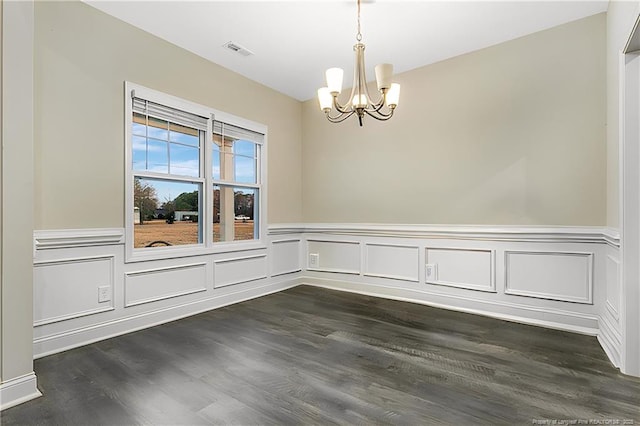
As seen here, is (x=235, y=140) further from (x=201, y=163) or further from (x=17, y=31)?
(x=17, y=31)

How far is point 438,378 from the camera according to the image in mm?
1982

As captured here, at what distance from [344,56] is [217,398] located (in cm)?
327

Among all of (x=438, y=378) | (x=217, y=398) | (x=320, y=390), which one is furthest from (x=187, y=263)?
(x=438, y=378)

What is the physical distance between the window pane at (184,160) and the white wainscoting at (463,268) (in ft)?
8.90

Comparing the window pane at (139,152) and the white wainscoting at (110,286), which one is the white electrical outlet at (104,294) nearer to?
the white wainscoting at (110,286)

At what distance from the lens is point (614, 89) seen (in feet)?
7.98

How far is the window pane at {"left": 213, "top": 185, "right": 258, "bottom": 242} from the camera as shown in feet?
12.3

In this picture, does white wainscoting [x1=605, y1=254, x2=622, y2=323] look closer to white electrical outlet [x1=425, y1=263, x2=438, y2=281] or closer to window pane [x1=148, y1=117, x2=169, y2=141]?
white electrical outlet [x1=425, y1=263, x2=438, y2=281]

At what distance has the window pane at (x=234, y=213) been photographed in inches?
147

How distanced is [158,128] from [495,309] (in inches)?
148

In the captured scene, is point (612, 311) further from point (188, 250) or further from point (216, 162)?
point (216, 162)

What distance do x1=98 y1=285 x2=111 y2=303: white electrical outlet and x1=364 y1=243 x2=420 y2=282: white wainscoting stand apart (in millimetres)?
2742

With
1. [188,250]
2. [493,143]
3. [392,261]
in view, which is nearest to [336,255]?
[392,261]

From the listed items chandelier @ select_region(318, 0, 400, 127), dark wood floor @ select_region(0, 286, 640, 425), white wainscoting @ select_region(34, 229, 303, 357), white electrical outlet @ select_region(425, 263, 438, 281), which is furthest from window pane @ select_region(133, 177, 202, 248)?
white electrical outlet @ select_region(425, 263, 438, 281)
